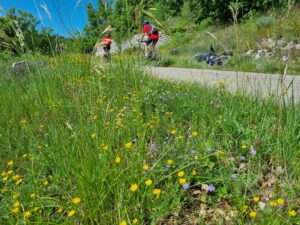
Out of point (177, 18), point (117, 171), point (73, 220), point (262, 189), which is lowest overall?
point (262, 189)

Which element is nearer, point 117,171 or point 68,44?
point 117,171

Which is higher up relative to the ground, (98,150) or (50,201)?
(98,150)

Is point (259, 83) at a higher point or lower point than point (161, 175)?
higher

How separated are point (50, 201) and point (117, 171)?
0.40m

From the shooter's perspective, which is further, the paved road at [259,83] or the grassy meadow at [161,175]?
the paved road at [259,83]

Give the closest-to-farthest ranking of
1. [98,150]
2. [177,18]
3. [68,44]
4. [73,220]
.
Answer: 1. [73,220]
2. [98,150]
3. [68,44]
4. [177,18]

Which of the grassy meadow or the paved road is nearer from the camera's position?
Answer: the grassy meadow

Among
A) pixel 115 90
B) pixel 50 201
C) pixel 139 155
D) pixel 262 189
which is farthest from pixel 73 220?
pixel 115 90

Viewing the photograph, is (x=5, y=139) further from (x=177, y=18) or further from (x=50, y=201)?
(x=177, y=18)

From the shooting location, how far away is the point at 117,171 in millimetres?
1286

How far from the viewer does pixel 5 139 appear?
214 centimetres

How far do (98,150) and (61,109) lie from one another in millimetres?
1021

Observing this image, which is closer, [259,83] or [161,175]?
[161,175]

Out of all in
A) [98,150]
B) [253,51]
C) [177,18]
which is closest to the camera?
[98,150]
